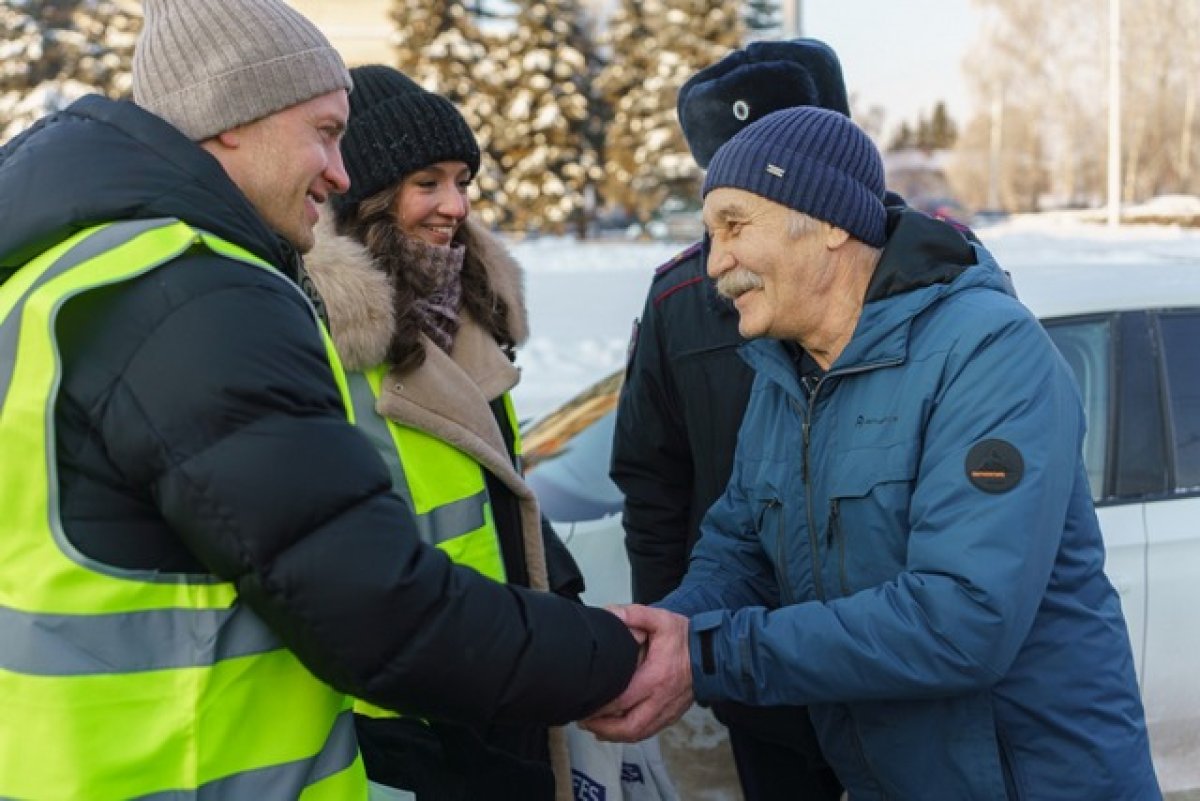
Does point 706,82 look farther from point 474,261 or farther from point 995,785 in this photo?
point 995,785

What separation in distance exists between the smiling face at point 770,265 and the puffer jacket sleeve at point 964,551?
0.25 meters

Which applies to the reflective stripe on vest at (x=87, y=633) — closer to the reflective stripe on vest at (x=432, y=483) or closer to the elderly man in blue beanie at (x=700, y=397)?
the reflective stripe on vest at (x=432, y=483)

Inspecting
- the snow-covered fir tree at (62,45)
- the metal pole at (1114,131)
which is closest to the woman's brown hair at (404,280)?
the metal pole at (1114,131)

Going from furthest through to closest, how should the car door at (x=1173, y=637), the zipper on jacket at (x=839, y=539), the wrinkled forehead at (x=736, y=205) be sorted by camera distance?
the car door at (x=1173, y=637) → the wrinkled forehead at (x=736, y=205) → the zipper on jacket at (x=839, y=539)

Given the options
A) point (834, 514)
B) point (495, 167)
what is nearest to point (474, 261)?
point (834, 514)

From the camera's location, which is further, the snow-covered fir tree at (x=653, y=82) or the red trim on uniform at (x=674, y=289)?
the snow-covered fir tree at (x=653, y=82)

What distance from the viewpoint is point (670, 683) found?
2230mm

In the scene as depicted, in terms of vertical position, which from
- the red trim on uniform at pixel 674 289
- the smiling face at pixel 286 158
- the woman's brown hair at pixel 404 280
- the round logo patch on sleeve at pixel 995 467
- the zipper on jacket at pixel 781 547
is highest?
the smiling face at pixel 286 158

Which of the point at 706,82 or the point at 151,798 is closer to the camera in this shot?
the point at 151,798

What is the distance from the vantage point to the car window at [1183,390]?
137 inches

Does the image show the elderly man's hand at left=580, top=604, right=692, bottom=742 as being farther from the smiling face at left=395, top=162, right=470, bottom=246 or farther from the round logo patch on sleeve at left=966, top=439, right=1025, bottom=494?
the smiling face at left=395, top=162, right=470, bottom=246

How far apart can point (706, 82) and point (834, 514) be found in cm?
139

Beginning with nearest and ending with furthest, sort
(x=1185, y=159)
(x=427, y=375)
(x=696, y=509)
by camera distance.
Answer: (x=427, y=375)
(x=696, y=509)
(x=1185, y=159)

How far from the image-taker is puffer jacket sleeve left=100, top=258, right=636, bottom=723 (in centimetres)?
155
